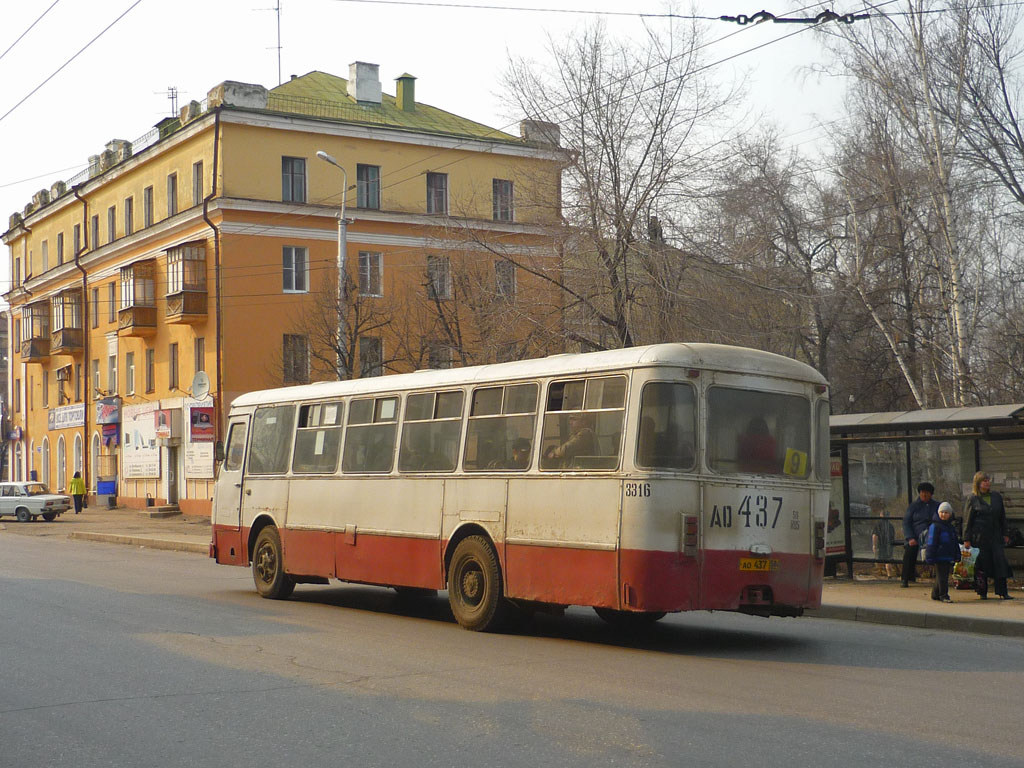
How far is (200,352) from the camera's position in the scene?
152 ft

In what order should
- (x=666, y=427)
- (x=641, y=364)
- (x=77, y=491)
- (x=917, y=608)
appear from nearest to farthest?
(x=666, y=427), (x=641, y=364), (x=917, y=608), (x=77, y=491)

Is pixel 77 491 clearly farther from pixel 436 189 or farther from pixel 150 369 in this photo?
pixel 436 189

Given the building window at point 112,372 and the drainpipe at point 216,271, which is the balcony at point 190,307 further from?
the building window at point 112,372

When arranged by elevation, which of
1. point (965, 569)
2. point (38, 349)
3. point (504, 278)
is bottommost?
point (965, 569)

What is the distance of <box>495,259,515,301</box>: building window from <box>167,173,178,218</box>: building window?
79.1 feet

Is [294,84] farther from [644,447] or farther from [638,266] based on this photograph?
[644,447]

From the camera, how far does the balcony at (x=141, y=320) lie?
4912 cm

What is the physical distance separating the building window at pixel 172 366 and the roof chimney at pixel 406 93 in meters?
13.1

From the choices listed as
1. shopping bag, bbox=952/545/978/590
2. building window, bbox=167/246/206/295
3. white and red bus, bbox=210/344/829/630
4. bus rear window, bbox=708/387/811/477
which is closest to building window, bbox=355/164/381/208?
building window, bbox=167/246/206/295

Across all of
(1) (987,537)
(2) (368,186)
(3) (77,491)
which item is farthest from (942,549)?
(3) (77,491)

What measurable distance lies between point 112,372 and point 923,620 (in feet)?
149

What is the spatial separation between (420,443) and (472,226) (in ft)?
52.5

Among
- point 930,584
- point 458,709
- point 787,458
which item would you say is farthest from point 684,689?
point 930,584

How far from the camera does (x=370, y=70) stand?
50.8 m
